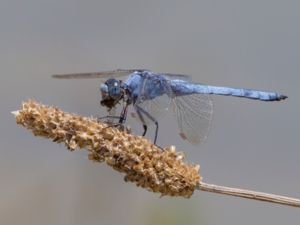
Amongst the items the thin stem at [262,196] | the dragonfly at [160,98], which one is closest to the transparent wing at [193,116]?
the dragonfly at [160,98]

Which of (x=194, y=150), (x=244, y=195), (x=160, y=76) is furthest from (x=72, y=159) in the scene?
(x=244, y=195)

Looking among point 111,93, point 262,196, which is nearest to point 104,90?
point 111,93

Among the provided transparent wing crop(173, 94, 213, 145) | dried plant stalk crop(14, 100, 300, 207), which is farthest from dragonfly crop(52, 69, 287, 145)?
dried plant stalk crop(14, 100, 300, 207)

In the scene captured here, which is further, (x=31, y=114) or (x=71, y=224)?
(x=71, y=224)

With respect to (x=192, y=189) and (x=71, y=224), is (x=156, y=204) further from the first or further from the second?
(x=192, y=189)

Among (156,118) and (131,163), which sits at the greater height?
(156,118)

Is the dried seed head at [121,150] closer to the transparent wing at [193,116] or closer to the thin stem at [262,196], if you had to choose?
the thin stem at [262,196]

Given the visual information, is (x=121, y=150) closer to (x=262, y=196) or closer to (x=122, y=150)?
(x=122, y=150)
